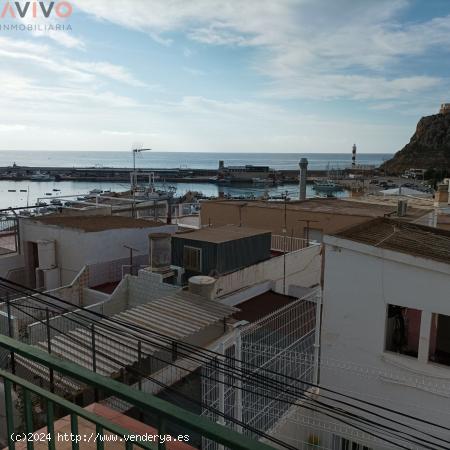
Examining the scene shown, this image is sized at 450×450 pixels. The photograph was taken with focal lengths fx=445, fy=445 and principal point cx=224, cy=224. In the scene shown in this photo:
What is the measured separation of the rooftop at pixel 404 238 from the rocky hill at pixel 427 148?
407 feet

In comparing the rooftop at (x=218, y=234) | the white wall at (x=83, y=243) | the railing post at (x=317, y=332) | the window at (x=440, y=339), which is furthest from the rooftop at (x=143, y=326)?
the white wall at (x=83, y=243)

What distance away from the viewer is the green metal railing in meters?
1.67

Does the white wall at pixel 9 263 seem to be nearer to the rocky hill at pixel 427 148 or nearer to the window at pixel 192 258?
the window at pixel 192 258

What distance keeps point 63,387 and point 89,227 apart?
9.53 m

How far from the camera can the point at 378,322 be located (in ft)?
31.3

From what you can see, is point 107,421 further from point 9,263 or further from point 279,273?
point 9,263

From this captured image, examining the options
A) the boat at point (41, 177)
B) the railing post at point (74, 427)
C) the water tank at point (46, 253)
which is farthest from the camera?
the boat at point (41, 177)

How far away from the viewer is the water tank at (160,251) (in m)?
13.6

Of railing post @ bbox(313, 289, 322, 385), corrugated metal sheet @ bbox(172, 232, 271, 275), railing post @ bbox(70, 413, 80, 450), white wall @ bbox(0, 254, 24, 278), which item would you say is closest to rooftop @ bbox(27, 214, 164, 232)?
white wall @ bbox(0, 254, 24, 278)

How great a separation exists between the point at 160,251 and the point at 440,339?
794cm

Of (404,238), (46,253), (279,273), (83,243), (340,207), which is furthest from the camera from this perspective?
(340,207)

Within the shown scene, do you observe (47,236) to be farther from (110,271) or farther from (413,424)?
(413,424)

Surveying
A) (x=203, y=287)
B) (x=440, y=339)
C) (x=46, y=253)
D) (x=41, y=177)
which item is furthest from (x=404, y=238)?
(x=41, y=177)

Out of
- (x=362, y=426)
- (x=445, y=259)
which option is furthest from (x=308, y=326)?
(x=445, y=259)
